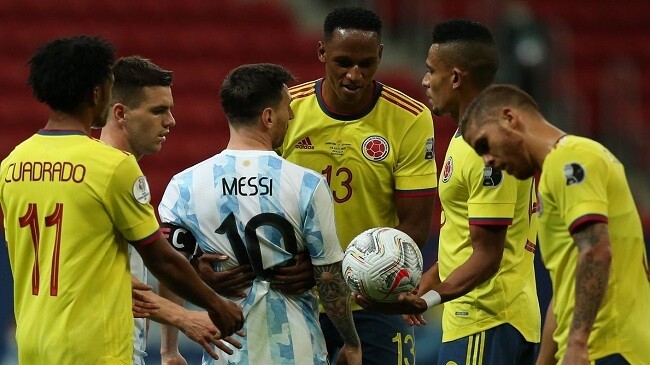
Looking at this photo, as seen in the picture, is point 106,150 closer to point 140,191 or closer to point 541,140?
point 140,191

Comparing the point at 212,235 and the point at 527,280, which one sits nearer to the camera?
the point at 212,235

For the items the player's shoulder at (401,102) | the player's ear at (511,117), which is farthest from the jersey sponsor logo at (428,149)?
the player's ear at (511,117)

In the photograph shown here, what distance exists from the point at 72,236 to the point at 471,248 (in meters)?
2.18

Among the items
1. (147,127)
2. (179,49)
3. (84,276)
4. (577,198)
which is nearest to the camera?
(577,198)

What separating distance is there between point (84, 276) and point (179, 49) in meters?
9.70

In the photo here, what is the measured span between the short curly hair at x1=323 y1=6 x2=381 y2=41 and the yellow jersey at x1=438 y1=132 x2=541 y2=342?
755 millimetres

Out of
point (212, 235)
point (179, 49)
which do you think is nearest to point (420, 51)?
point (179, 49)

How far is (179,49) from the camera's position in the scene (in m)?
14.4

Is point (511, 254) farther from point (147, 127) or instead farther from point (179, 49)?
point (179, 49)

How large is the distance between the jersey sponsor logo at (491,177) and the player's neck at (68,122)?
1.98 meters

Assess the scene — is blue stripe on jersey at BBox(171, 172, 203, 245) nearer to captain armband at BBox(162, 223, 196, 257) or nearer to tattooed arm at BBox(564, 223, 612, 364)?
captain armband at BBox(162, 223, 196, 257)

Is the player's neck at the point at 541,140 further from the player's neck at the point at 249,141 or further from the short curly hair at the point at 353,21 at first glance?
the short curly hair at the point at 353,21

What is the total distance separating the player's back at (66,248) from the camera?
4906 mm

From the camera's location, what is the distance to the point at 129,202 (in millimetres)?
4953
